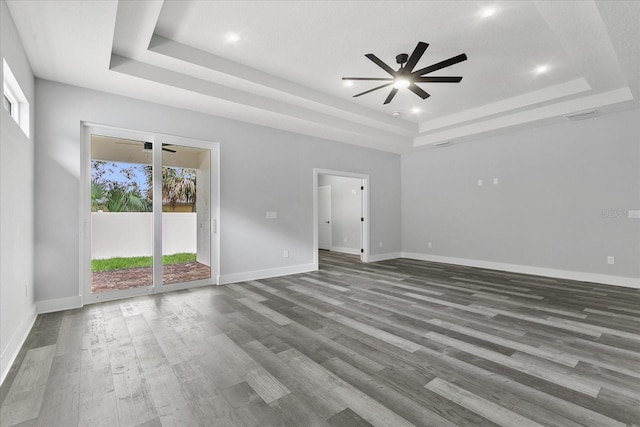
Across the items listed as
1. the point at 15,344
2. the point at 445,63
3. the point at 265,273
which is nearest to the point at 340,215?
the point at 265,273

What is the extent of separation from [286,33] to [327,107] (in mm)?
1821

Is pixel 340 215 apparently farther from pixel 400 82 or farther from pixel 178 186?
pixel 400 82

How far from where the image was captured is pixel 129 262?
4.44 metres

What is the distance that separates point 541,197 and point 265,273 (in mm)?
5454

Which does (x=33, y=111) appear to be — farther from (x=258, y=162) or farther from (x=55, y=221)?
(x=258, y=162)

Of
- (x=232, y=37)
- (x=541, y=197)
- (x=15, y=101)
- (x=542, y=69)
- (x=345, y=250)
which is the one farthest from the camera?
(x=345, y=250)

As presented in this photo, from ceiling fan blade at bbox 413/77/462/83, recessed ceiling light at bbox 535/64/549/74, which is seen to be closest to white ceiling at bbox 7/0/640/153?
recessed ceiling light at bbox 535/64/549/74

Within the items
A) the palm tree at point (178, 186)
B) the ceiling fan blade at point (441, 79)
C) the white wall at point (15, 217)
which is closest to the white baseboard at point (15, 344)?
the white wall at point (15, 217)

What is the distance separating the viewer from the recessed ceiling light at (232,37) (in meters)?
3.44

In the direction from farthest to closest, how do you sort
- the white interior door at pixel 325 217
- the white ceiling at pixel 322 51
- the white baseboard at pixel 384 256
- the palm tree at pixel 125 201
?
the white interior door at pixel 325 217
the white baseboard at pixel 384 256
the palm tree at pixel 125 201
the white ceiling at pixel 322 51

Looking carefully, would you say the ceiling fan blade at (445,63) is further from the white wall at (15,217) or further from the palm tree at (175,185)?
the white wall at (15,217)

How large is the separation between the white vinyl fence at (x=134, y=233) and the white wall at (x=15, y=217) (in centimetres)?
74

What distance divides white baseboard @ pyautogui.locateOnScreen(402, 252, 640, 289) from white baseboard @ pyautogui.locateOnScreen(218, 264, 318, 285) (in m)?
3.33

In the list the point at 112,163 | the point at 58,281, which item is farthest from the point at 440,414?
the point at 112,163
